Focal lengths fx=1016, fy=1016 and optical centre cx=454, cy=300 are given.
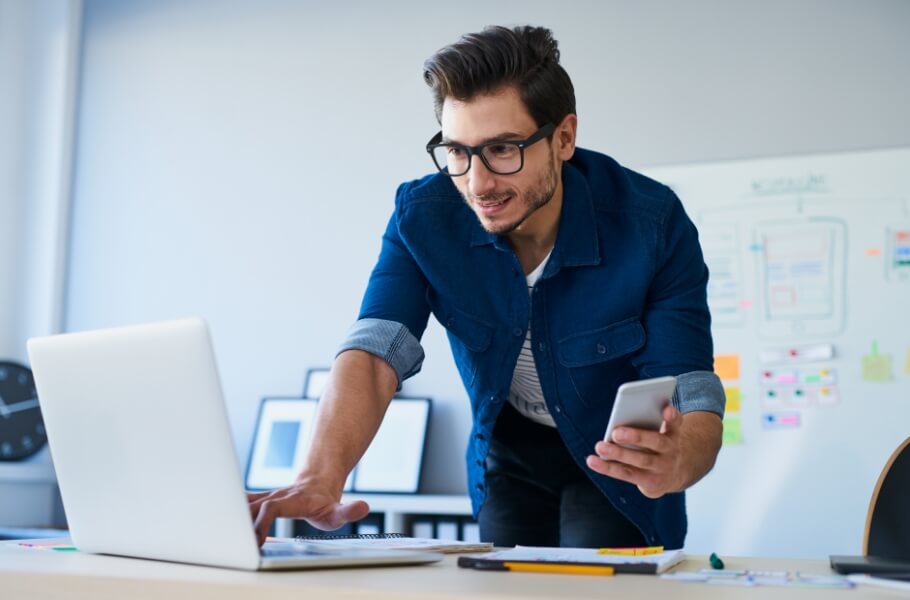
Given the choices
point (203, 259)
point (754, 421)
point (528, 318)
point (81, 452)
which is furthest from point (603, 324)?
point (203, 259)

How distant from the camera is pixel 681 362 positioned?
5.12ft

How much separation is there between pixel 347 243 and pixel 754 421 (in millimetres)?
1573

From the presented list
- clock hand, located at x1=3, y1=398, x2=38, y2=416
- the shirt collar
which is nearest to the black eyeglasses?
the shirt collar

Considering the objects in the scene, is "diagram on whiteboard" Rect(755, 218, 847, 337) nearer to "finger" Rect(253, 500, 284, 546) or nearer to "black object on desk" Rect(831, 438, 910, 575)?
"black object on desk" Rect(831, 438, 910, 575)

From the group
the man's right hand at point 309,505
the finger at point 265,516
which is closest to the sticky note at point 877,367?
the man's right hand at point 309,505

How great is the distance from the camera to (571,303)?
1664 mm

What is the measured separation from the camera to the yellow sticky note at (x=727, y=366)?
327 cm

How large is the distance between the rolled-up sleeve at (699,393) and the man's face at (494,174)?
0.36 meters

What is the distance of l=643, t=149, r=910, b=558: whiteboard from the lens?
10.2 feet

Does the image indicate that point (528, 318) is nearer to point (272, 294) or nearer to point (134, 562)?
point (134, 562)

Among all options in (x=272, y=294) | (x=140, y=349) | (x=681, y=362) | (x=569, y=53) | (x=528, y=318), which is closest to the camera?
(x=140, y=349)

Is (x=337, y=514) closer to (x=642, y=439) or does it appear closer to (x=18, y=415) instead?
(x=642, y=439)

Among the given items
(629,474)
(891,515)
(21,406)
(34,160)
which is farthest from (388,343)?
(34,160)

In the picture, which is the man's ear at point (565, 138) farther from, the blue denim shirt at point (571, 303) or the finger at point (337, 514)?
the finger at point (337, 514)
